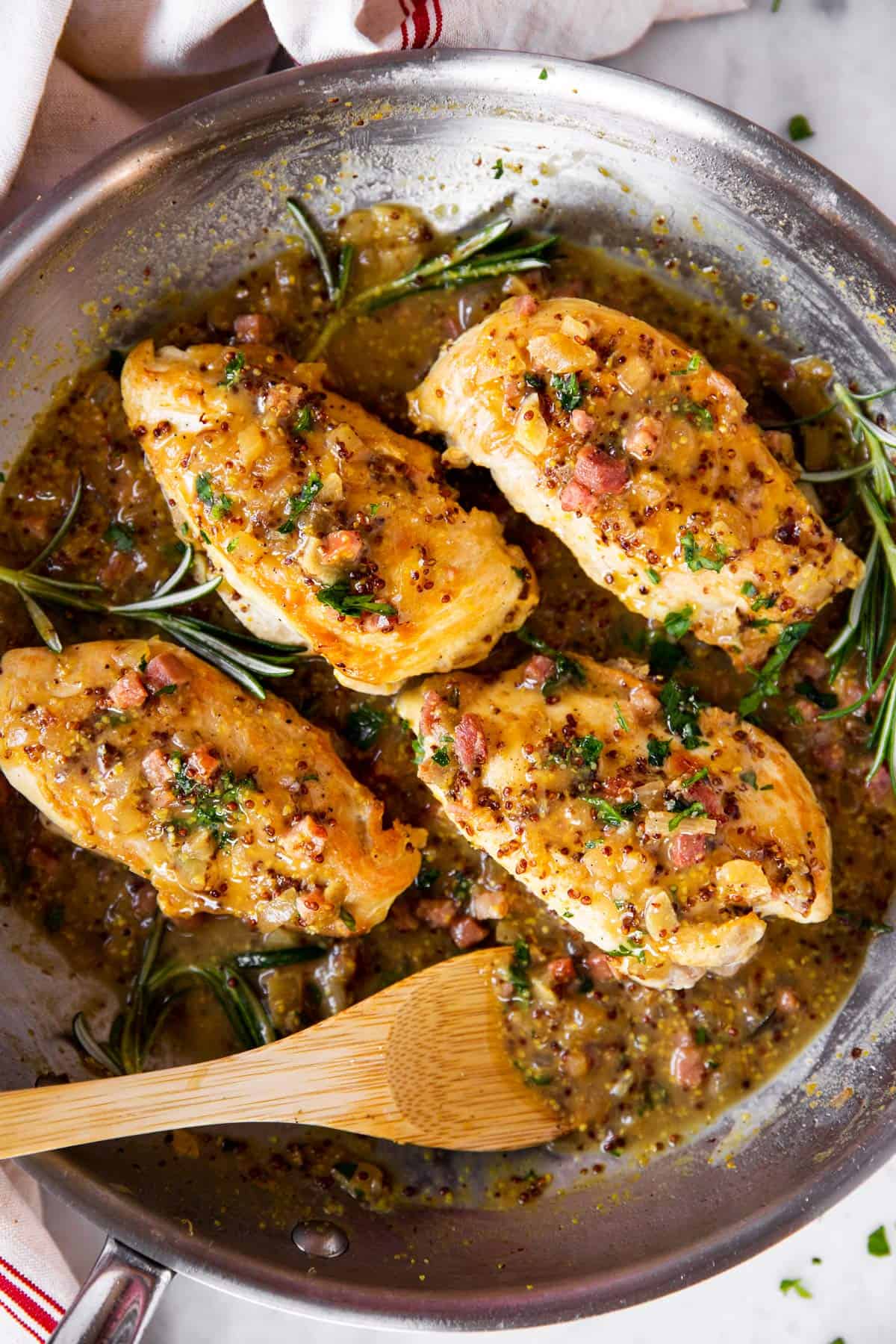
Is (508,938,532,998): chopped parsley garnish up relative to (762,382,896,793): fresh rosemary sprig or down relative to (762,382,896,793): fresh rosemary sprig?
down

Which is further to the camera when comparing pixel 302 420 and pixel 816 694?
pixel 816 694

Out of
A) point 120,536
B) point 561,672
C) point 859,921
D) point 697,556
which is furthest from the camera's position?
point 859,921

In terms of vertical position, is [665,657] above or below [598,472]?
below

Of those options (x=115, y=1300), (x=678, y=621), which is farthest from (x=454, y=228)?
(x=115, y=1300)

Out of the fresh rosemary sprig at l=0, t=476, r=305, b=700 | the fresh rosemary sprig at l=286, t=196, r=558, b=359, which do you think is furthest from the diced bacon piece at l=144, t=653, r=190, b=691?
the fresh rosemary sprig at l=286, t=196, r=558, b=359

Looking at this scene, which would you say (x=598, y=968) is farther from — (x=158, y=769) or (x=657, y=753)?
(x=158, y=769)

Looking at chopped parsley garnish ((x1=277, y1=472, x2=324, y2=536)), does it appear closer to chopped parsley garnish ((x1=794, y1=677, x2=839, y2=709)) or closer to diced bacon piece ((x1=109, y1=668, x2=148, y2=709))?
diced bacon piece ((x1=109, y1=668, x2=148, y2=709))

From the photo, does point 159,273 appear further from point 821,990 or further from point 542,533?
point 821,990
